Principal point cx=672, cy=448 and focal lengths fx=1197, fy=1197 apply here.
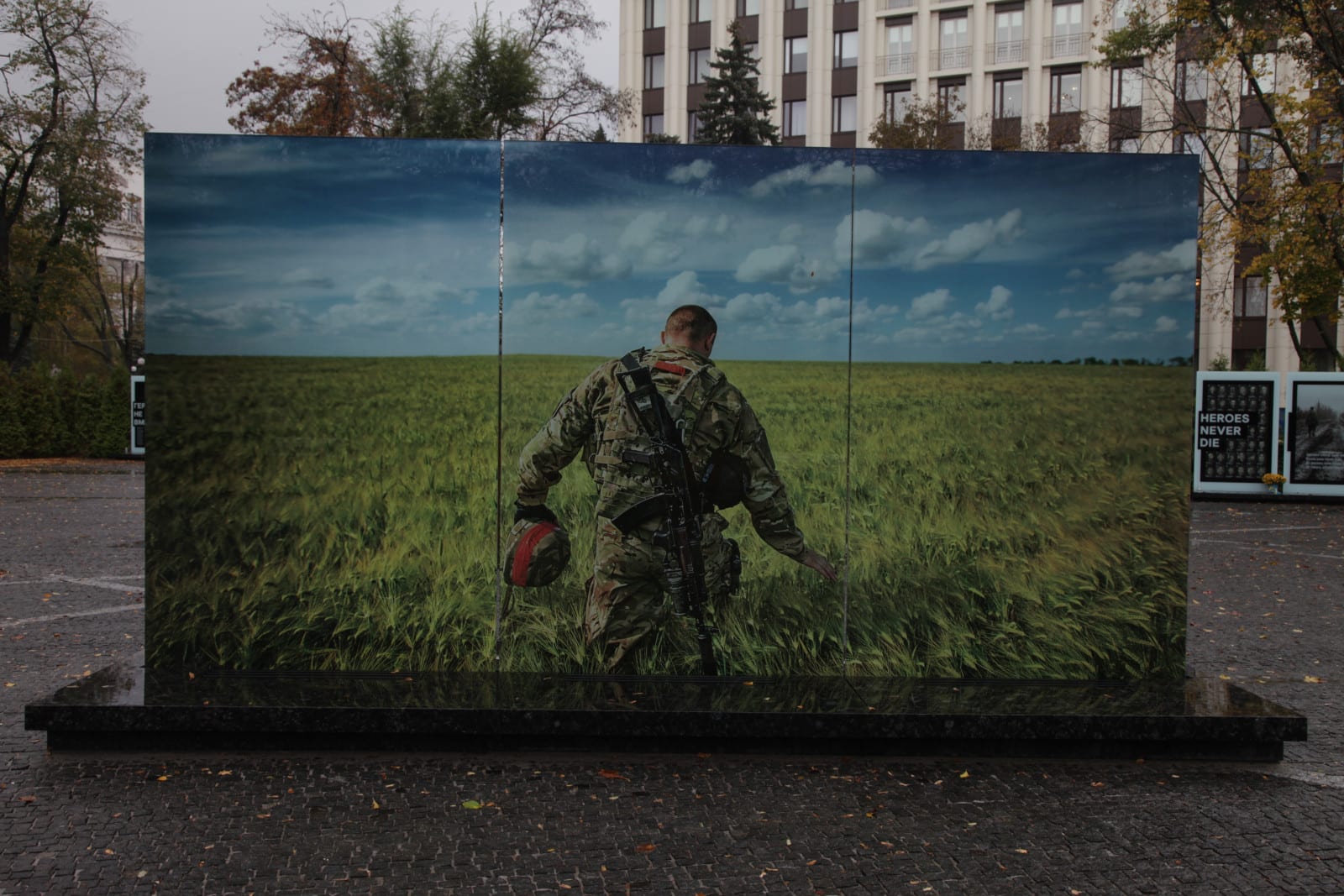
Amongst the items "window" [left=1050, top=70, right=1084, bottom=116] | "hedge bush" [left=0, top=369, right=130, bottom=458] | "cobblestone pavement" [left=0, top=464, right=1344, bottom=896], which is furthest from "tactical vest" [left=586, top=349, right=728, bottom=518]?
"window" [left=1050, top=70, right=1084, bottom=116]

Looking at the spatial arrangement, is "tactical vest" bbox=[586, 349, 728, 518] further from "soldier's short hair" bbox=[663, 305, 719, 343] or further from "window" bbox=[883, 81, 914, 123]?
"window" bbox=[883, 81, 914, 123]

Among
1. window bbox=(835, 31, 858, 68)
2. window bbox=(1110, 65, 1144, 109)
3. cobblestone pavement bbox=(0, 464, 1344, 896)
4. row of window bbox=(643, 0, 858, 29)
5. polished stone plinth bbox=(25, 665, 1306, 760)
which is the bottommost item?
cobblestone pavement bbox=(0, 464, 1344, 896)

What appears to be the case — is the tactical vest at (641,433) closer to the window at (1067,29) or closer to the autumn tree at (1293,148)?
the autumn tree at (1293,148)

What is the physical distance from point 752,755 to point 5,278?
36.0 metres

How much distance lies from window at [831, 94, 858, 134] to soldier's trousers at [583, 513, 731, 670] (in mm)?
54254

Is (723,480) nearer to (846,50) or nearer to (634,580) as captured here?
(634,580)

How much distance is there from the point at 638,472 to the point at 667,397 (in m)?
0.41

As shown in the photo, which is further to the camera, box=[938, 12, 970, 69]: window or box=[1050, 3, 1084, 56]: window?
box=[938, 12, 970, 69]: window

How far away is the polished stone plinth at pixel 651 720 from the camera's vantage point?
18.4ft

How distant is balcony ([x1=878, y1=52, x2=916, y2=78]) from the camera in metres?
56.2

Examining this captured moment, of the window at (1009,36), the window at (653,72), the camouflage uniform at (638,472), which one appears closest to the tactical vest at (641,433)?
the camouflage uniform at (638,472)

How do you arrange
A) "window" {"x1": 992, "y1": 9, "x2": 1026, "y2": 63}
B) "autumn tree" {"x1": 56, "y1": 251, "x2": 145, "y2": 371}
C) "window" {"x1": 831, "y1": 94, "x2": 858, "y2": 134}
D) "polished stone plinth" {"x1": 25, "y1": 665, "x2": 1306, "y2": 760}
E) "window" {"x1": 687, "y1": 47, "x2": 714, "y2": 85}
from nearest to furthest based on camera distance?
"polished stone plinth" {"x1": 25, "y1": 665, "x2": 1306, "y2": 760}, "autumn tree" {"x1": 56, "y1": 251, "x2": 145, "y2": 371}, "window" {"x1": 992, "y1": 9, "x2": 1026, "y2": 63}, "window" {"x1": 831, "y1": 94, "x2": 858, "y2": 134}, "window" {"x1": 687, "y1": 47, "x2": 714, "y2": 85}

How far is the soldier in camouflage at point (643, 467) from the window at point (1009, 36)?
176 feet

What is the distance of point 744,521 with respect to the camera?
20.4ft
